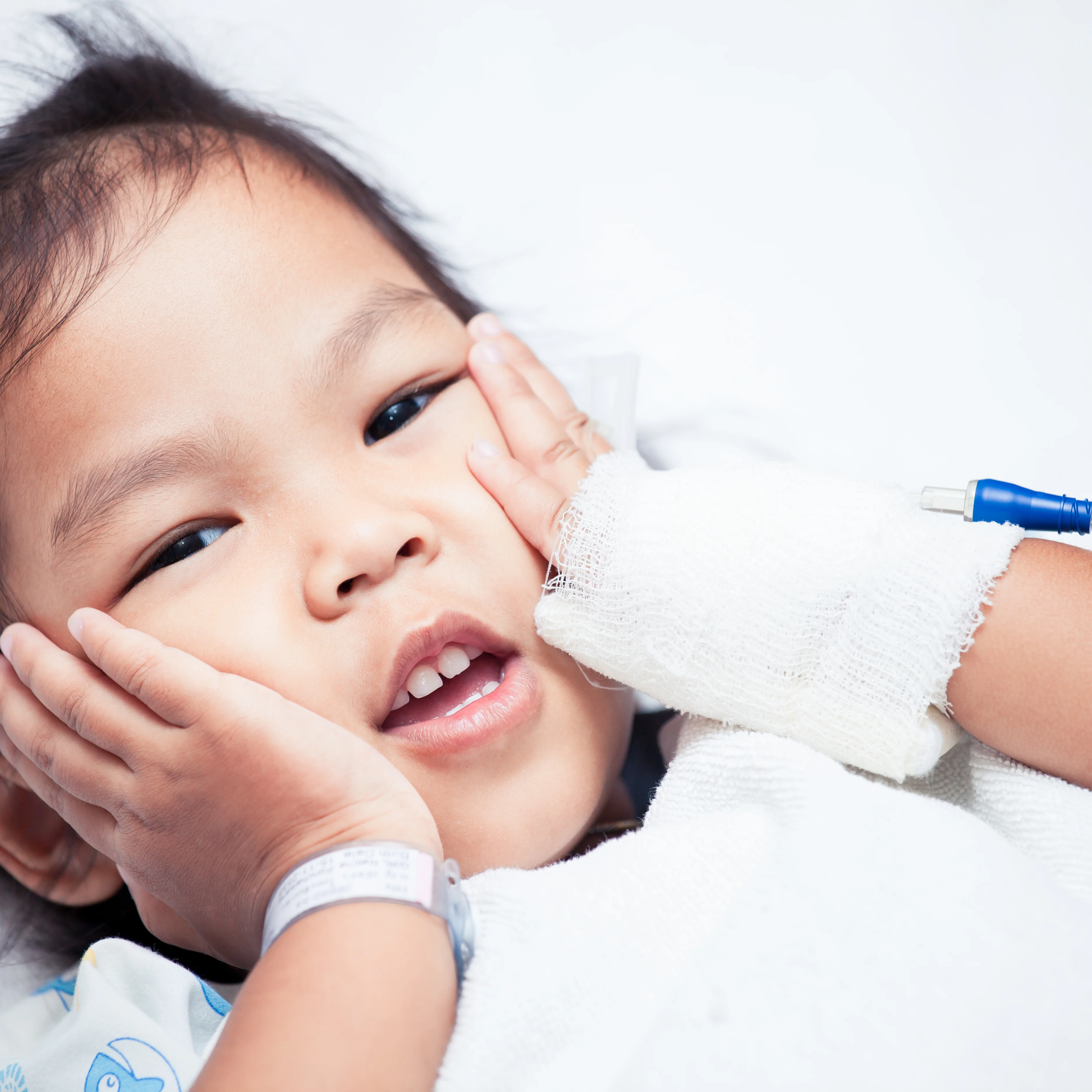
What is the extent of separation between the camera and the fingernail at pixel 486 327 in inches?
46.8

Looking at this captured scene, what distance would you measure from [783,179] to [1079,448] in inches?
24.0

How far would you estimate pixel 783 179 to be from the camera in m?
1.52

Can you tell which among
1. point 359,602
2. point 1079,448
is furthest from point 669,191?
point 359,602

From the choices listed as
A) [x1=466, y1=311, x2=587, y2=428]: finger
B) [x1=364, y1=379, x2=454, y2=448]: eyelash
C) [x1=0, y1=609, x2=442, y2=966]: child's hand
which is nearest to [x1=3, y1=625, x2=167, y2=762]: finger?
[x1=0, y1=609, x2=442, y2=966]: child's hand

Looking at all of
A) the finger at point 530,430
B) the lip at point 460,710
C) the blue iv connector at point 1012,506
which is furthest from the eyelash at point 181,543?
the blue iv connector at point 1012,506

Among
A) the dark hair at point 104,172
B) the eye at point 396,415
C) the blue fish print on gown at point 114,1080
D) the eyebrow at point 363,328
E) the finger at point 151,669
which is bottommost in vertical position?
the blue fish print on gown at point 114,1080

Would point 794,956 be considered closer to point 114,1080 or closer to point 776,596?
point 776,596

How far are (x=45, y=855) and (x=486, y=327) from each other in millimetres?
836

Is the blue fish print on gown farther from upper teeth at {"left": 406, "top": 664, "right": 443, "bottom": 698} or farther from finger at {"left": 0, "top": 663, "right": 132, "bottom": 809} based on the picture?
upper teeth at {"left": 406, "top": 664, "right": 443, "bottom": 698}

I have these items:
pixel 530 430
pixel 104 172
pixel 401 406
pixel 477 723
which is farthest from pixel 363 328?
pixel 477 723

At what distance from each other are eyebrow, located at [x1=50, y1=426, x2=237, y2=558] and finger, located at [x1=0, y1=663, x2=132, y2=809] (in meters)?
0.22

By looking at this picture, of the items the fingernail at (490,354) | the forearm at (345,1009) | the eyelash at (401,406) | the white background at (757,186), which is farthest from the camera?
the white background at (757,186)

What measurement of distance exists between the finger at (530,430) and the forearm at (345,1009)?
0.48 m

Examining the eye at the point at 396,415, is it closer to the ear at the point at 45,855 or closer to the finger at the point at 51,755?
the finger at the point at 51,755
